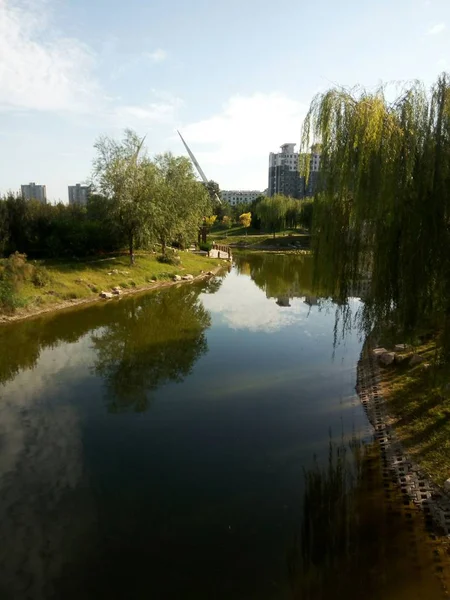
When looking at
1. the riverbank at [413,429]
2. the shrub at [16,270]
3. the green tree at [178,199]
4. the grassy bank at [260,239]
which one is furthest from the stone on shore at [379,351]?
the grassy bank at [260,239]

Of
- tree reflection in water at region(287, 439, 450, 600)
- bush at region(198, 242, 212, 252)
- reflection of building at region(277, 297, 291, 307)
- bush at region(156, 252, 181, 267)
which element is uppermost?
bush at region(198, 242, 212, 252)

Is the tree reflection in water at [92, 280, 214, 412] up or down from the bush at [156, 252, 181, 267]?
down

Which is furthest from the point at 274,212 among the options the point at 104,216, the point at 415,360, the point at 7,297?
the point at 415,360

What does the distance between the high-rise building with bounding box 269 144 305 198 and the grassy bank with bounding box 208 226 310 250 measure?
4864 centimetres

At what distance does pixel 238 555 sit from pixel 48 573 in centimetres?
288

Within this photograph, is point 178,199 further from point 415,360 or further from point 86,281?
point 415,360

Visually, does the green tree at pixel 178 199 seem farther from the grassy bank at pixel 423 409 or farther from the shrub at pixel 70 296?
the grassy bank at pixel 423 409

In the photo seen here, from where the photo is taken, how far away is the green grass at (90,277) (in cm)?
2455

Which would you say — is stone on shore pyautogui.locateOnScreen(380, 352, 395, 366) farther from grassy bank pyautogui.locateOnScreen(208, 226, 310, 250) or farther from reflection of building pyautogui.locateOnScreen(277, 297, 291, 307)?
grassy bank pyautogui.locateOnScreen(208, 226, 310, 250)

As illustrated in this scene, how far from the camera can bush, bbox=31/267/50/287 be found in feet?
83.5

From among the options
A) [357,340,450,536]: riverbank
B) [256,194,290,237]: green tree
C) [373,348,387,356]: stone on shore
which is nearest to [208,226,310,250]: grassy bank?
[256,194,290,237]: green tree

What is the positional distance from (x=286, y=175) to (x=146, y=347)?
12549cm

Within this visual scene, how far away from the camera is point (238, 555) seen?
23.1 ft

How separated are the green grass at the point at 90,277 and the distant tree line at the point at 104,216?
190cm
